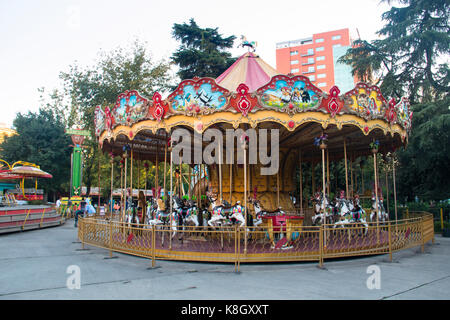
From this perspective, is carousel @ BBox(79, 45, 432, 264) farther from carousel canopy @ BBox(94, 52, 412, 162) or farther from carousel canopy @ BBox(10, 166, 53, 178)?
carousel canopy @ BBox(10, 166, 53, 178)

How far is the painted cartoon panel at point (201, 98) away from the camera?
8.73m

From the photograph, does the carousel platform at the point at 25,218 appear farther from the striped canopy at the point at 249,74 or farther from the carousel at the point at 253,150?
the striped canopy at the point at 249,74

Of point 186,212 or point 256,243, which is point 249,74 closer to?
point 186,212

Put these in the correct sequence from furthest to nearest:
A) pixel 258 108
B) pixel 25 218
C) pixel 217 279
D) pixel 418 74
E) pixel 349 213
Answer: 1. pixel 418 74
2. pixel 25 218
3. pixel 349 213
4. pixel 258 108
5. pixel 217 279

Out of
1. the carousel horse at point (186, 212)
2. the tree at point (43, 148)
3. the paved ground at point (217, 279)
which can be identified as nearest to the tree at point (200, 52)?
the carousel horse at point (186, 212)

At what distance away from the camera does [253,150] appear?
41.1 ft

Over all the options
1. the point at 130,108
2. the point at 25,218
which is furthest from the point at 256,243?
the point at 25,218

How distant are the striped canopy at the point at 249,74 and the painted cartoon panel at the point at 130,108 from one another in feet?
9.61

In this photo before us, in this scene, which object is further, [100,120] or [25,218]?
[25,218]

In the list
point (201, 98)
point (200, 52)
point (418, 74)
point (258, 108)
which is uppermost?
point (200, 52)

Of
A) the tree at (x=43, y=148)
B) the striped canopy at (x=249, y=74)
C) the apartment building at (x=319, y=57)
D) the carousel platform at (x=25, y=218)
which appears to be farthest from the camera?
the apartment building at (x=319, y=57)

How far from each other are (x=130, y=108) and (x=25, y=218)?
11.6 m
